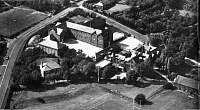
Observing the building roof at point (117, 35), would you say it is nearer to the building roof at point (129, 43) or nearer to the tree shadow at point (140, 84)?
the building roof at point (129, 43)

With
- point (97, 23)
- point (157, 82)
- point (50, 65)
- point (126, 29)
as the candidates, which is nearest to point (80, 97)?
point (50, 65)

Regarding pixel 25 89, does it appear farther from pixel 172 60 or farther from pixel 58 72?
pixel 172 60

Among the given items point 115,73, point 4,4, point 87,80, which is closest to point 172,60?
point 115,73

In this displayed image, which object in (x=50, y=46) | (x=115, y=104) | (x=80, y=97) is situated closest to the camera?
(x=115, y=104)

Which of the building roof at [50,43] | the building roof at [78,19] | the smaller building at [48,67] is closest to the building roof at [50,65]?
the smaller building at [48,67]

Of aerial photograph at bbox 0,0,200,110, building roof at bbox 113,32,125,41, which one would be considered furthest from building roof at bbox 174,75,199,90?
building roof at bbox 113,32,125,41

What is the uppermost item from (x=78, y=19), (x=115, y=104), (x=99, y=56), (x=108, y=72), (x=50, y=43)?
(x=78, y=19)

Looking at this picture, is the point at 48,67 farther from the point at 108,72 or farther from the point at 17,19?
the point at 17,19

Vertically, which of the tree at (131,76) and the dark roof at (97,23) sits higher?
the dark roof at (97,23)
